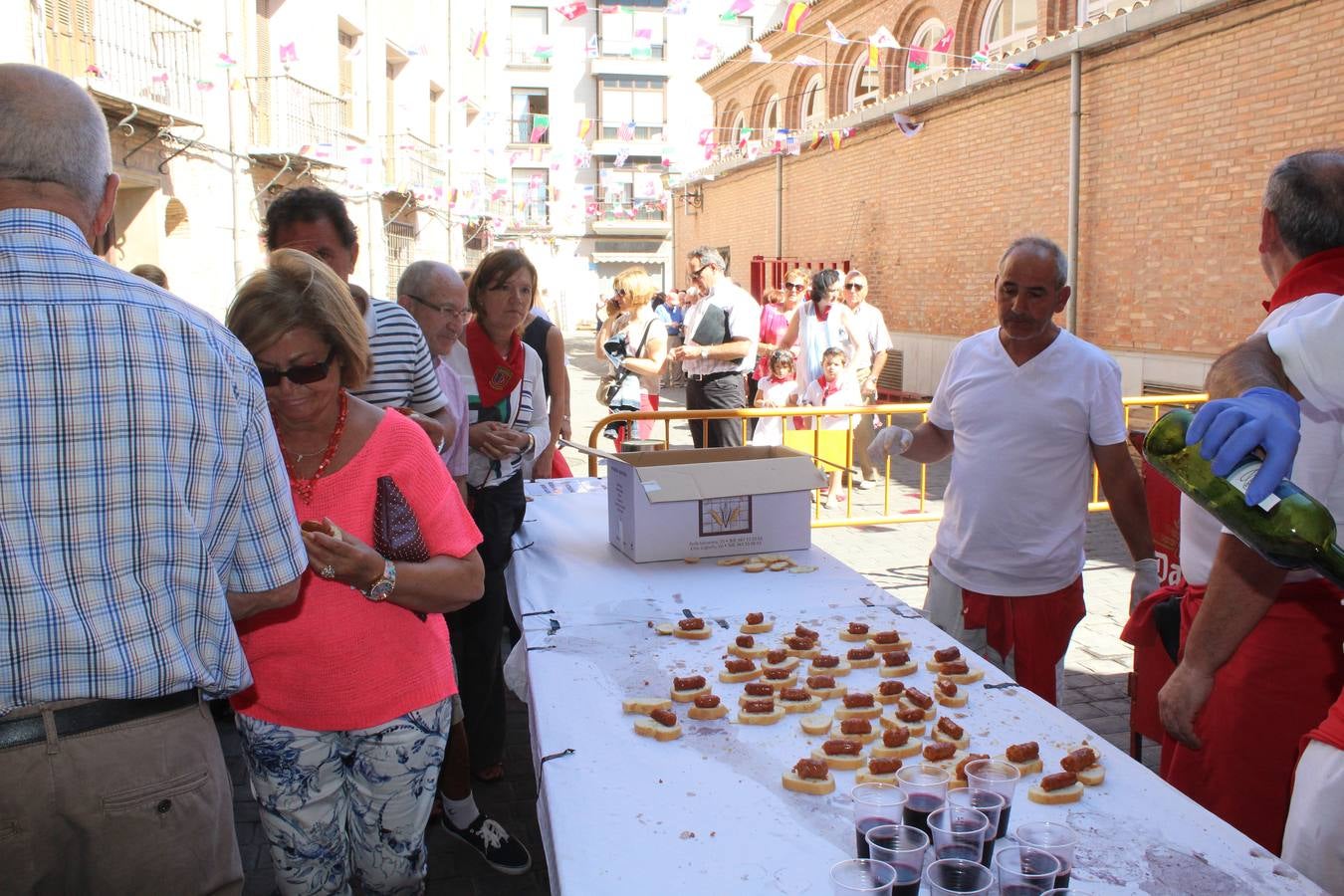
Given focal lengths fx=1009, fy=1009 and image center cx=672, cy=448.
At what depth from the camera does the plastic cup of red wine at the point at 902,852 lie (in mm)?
1622

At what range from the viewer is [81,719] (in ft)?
5.77

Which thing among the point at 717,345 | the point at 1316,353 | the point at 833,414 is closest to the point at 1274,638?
the point at 1316,353

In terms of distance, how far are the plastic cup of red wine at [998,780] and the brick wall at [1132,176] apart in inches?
398

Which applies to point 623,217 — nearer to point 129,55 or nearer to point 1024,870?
point 129,55

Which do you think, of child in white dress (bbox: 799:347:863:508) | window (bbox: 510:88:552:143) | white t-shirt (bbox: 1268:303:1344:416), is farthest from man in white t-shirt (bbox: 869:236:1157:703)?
window (bbox: 510:88:552:143)

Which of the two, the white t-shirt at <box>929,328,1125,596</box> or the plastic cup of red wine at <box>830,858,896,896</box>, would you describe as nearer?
the plastic cup of red wine at <box>830,858,896,896</box>

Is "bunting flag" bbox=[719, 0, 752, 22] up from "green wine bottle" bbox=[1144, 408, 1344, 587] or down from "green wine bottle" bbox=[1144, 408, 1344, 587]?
up

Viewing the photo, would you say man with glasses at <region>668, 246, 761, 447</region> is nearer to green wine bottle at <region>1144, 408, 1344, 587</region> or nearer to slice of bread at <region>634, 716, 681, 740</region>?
slice of bread at <region>634, 716, 681, 740</region>

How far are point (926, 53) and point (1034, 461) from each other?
16.2m

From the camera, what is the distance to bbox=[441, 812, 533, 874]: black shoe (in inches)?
140

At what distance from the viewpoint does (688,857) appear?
1.88 meters

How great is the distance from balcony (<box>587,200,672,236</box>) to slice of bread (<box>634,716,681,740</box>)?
5038cm

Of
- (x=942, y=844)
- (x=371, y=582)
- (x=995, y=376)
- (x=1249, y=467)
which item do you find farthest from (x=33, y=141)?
(x=995, y=376)

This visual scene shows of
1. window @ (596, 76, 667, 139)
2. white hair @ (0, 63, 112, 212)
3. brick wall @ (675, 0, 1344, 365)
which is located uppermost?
window @ (596, 76, 667, 139)
